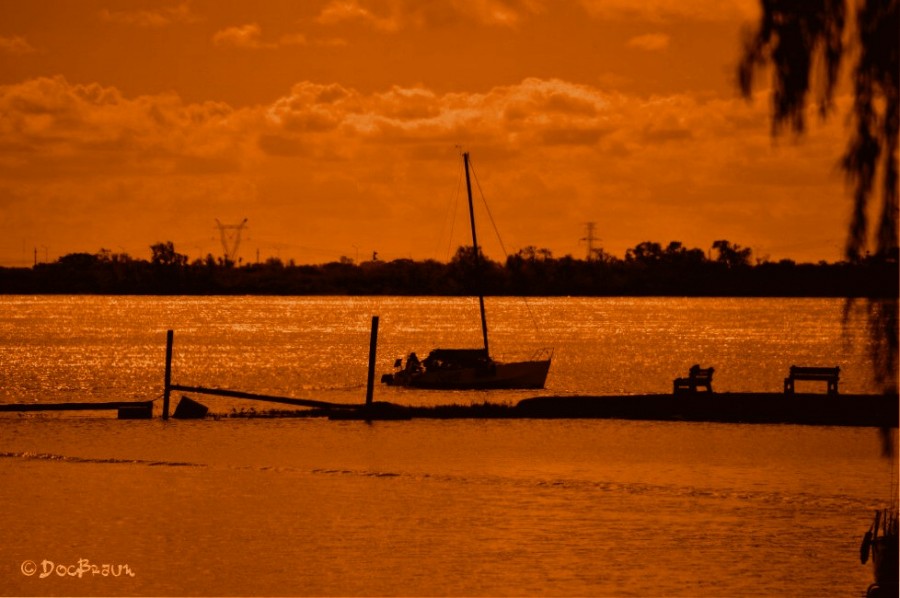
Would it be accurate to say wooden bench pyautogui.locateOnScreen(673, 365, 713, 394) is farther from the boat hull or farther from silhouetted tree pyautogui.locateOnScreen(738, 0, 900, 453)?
silhouetted tree pyautogui.locateOnScreen(738, 0, 900, 453)

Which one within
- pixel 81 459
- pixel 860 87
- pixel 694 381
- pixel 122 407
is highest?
pixel 860 87

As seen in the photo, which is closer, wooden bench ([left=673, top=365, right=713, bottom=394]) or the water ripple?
the water ripple

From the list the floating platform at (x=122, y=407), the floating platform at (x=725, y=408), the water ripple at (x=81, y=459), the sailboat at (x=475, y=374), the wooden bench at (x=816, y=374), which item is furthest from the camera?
the sailboat at (x=475, y=374)

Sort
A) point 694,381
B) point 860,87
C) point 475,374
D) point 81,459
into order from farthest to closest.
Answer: point 475,374 < point 694,381 < point 81,459 < point 860,87

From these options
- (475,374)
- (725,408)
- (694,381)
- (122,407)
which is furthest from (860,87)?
(475,374)

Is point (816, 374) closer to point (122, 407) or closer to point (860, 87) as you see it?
point (122, 407)

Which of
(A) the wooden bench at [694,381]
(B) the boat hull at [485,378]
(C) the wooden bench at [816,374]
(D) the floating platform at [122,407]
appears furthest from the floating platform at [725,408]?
(B) the boat hull at [485,378]

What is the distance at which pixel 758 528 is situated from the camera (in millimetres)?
22078

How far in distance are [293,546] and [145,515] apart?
3653mm

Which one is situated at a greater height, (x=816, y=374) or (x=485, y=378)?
(x=816, y=374)

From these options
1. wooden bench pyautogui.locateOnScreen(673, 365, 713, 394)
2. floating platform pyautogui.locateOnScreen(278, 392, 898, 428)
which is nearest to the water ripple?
floating platform pyautogui.locateOnScreen(278, 392, 898, 428)

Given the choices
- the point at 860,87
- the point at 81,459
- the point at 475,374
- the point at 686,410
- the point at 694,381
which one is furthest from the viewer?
the point at 475,374

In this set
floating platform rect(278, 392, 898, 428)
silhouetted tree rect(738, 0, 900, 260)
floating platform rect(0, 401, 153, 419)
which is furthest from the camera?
floating platform rect(0, 401, 153, 419)

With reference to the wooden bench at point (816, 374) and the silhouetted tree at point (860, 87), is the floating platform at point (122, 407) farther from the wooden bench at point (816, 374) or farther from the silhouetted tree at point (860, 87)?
the silhouetted tree at point (860, 87)
